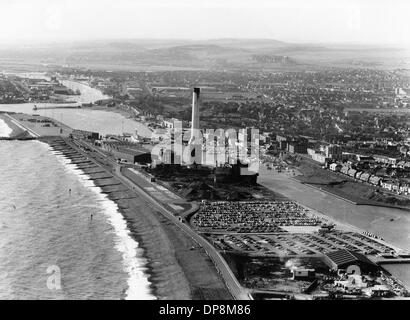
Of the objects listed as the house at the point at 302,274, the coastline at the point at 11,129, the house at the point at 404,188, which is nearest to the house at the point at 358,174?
the house at the point at 404,188

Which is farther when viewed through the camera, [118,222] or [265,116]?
[265,116]

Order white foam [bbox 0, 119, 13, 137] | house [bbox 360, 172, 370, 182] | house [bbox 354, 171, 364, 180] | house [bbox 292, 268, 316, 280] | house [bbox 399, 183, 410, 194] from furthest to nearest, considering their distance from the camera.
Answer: white foam [bbox 0, 119, 13, 137] < house [bbox 354, 171, 364, 180] < house [bbox 360, 172, 370, 182] < house [bbox 399, 183, 410, 194] < house [bbox 292, 268, 316, 280]

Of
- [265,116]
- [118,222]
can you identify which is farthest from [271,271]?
[265,116]

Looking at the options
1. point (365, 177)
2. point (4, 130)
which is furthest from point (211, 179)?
point (4, 130)

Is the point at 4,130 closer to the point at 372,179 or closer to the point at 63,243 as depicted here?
the point at 372,179

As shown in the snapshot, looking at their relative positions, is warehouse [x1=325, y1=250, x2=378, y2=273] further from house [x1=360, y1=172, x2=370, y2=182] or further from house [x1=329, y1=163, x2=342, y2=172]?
house [x1=329, y1=163, x2=342, y2=172]

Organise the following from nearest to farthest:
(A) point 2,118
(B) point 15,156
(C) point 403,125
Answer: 1. (B) point 15,156
2. (C) point 403,125
3. (A) point 2,118

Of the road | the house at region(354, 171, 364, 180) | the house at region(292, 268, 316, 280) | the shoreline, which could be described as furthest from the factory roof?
the house at region(354, 171, 364, 180)

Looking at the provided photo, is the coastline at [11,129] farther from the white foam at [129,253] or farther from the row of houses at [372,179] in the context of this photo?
the row of houses at [372,179]
